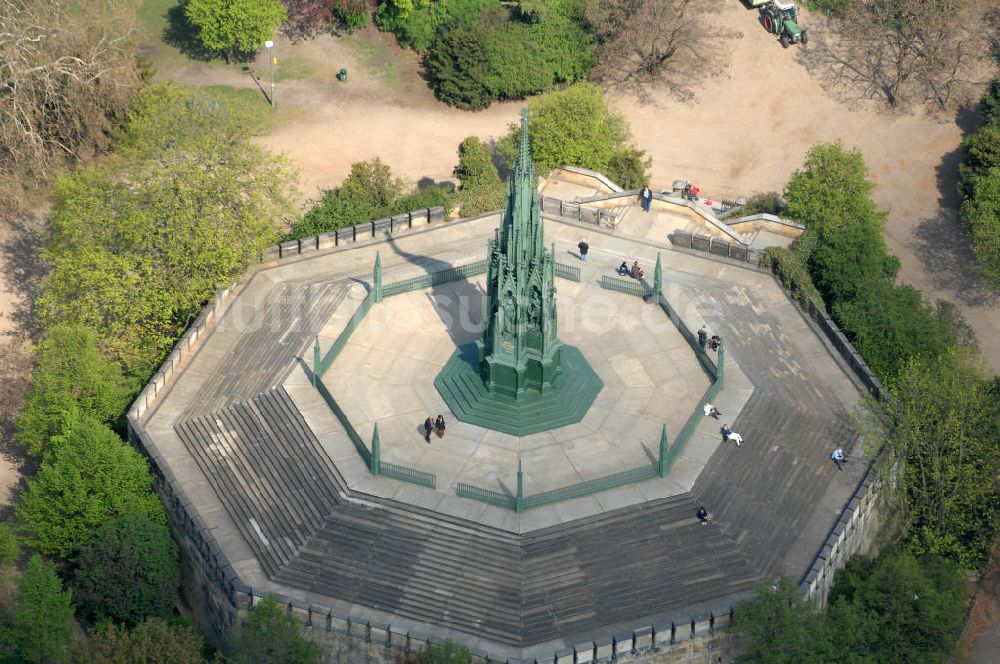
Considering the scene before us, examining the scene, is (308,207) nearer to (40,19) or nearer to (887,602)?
(40,19)

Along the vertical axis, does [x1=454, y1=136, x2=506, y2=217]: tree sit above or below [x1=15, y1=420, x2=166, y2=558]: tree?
above

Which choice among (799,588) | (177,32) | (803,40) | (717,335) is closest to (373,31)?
(177,32)

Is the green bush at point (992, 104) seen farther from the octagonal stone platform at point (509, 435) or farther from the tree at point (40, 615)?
the tree at point (40, 615)

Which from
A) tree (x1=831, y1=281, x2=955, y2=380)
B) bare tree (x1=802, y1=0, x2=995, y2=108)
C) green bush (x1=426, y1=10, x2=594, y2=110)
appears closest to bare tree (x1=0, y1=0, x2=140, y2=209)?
green bush (x1=426, y1=10, x2=594, y2=110)

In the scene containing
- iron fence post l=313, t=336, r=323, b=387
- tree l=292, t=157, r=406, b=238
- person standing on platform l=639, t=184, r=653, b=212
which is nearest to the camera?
iron fence post l=313, t=336, r=323, b=387

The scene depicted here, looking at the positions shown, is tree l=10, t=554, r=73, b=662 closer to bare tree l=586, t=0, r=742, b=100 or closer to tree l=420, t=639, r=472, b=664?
tree l=420, t=639, r=472, b=664

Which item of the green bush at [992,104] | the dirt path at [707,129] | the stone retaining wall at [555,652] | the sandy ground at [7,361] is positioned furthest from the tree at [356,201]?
the green bush at [992,104]

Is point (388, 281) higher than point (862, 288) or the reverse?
the reverse
